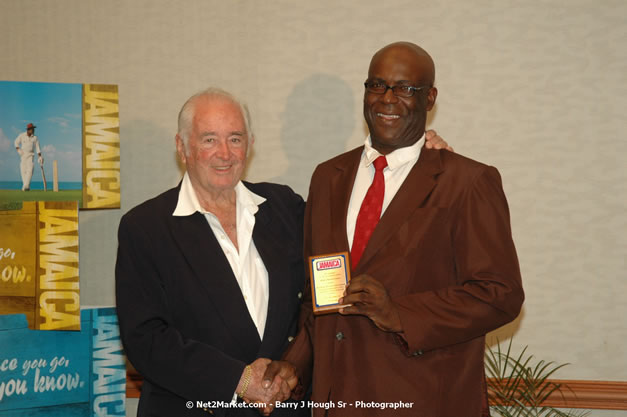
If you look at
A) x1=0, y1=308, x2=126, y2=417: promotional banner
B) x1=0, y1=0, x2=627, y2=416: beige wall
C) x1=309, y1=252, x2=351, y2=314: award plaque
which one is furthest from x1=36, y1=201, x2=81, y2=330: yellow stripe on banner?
x1=309, y1=252, x2=351, y2=314: award plaque

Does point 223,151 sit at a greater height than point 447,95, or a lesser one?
lesser

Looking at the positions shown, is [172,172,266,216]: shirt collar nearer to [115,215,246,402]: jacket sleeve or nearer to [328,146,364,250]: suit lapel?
[115,215,246,402]: jacket sleeve

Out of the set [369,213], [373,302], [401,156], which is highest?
[401,156]

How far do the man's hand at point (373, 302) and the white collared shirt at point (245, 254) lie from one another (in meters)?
0.56

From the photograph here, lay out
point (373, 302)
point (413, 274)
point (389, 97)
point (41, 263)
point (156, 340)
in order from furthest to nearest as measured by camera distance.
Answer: point (41, 263)
point (156, 340)
point (389, 97)
point (413, 274)
point (373, 302)

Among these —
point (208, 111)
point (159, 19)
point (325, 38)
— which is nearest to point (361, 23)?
point (325, 38)

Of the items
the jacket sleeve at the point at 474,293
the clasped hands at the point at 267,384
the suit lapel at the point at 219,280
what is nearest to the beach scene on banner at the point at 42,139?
the suit lapel at the point at 219,280

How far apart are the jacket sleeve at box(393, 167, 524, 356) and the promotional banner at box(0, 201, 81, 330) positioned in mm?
1950

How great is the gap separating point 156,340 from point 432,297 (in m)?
1.06

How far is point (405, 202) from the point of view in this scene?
2223 mm

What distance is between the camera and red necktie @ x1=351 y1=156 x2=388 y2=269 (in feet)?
7.45

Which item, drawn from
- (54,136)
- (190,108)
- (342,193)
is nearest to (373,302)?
(342,193)

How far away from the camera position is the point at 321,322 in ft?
7.72

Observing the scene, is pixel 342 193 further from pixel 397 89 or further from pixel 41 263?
pixel 41 263
